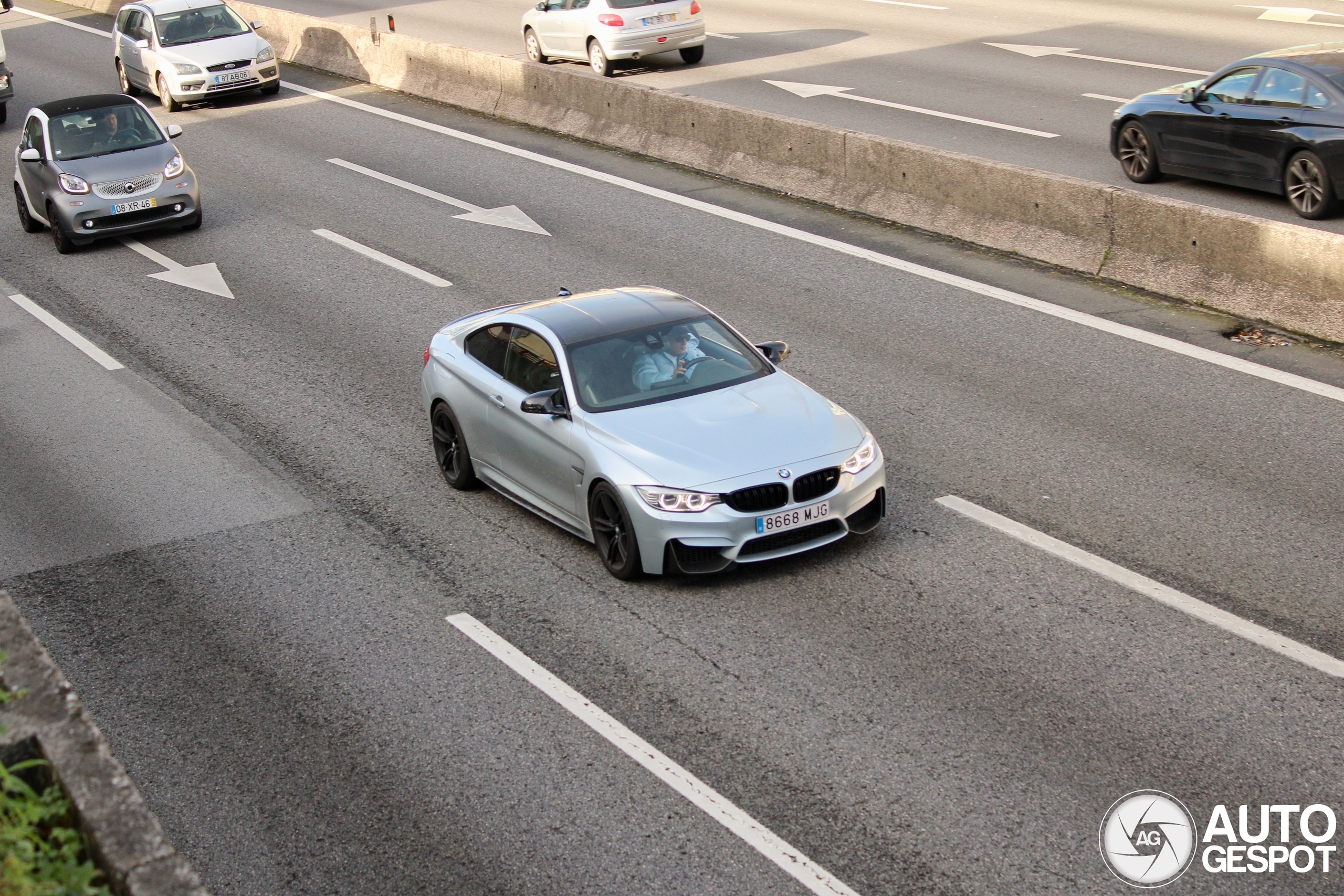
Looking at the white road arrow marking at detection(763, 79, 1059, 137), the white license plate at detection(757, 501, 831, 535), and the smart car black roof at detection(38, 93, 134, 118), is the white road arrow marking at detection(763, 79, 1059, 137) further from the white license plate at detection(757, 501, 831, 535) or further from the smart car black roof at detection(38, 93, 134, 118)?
the white license plate at detection(757, 501, 831, 535)

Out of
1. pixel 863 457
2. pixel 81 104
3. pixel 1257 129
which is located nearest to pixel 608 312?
pixel 863 457

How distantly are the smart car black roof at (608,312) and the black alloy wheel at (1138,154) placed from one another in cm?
824

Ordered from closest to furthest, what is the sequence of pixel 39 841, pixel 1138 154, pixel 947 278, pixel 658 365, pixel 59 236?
pixel 39 841, pixel 658 365, pixel 947 278, pixel 1138 154, pixel 59 236

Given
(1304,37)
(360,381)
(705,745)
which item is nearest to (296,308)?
(360,381)

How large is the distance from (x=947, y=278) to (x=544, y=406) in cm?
634

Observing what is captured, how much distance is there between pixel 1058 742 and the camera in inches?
263

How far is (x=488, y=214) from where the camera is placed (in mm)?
18219

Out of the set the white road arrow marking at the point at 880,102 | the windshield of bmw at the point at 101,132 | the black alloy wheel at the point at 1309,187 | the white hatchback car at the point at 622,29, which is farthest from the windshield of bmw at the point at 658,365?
the white hatchback car at the point at 622,29

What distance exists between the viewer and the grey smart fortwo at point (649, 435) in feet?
27.5

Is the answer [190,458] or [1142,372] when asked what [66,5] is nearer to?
[190,458]

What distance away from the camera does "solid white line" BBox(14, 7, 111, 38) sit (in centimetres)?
3662

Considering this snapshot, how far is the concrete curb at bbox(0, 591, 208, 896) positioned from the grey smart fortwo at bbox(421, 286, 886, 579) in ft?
12.0

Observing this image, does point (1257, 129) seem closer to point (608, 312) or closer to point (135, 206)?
point (608, 312)

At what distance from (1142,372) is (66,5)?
39.1 meters
